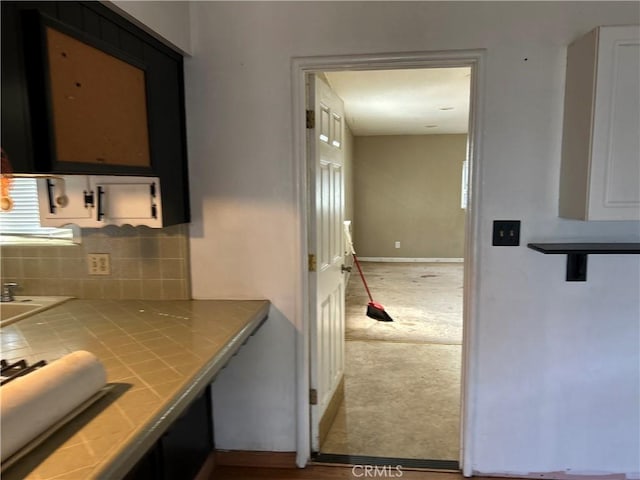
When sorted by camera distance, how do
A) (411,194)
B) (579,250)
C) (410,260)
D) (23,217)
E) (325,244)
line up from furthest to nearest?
1. (410,260)
2. (411,194)
3. (325,244)
4. (23,217)
5. (579,250)

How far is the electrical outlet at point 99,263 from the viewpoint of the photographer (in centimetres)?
213

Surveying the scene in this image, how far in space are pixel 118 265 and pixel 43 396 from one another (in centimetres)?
127

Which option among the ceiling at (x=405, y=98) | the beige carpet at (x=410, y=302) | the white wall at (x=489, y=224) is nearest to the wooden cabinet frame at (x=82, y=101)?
the white wall at (x=489, y=224)

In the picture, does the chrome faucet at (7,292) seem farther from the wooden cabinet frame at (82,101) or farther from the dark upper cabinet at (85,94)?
the wooden cabinet frame at (82,101)

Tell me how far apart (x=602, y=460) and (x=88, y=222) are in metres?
2.56

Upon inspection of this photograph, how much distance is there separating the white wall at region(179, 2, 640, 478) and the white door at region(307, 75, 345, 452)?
0.13 meters

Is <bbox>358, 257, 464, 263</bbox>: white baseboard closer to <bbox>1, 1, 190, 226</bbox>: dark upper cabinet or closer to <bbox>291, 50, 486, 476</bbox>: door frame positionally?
<bbox>291, 50, 486, 476</bbox>: door frame

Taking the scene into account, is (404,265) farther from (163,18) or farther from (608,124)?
(163,18)

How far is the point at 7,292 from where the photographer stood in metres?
2.09

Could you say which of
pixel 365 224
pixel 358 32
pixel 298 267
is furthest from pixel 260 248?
pixel 365 224

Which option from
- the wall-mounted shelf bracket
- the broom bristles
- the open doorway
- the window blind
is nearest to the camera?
the wall-mounted shelf bracket

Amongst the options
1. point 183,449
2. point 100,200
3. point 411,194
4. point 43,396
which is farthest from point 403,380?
point 411,194

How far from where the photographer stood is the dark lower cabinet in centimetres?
160

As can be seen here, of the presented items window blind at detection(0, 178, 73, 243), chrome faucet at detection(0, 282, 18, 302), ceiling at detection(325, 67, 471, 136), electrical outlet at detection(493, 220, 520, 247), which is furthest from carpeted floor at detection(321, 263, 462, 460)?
ceiling at detection(325, 67, 471, 136)
